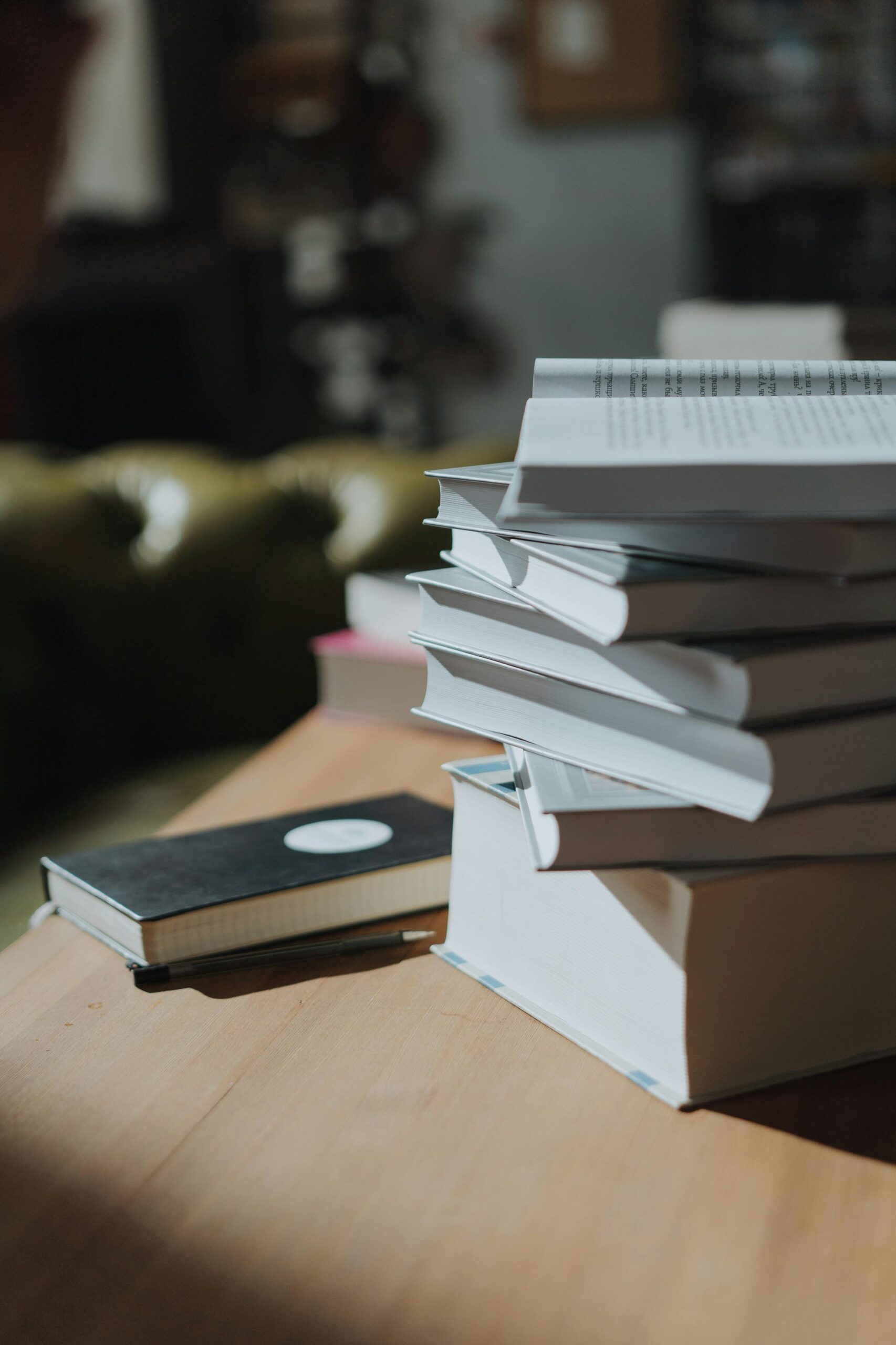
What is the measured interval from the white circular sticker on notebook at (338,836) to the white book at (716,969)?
15 cm

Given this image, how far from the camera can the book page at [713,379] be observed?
0.59 meters

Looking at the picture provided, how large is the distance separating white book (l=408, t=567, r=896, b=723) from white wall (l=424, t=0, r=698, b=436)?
3171mm

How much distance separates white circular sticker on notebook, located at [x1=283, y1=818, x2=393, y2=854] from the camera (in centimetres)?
70

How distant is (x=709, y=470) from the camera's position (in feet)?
1.51

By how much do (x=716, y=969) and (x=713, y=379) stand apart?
0.28 metres

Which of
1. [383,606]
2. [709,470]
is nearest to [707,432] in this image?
[709,470]

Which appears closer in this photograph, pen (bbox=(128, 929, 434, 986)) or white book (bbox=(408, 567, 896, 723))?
white book (bbox=(408, 567, 896, 723))

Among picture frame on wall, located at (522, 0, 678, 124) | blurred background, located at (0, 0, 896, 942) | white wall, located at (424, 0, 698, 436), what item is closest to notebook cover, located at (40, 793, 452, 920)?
blurred background, located at (0, 0, 896, 942)

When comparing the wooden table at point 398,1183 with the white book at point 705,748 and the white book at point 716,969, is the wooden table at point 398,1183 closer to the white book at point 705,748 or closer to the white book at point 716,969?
the white book at point 716,969

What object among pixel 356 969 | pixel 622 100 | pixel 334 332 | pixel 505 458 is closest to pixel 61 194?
pixel 334 332

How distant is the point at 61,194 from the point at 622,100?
5.23ft

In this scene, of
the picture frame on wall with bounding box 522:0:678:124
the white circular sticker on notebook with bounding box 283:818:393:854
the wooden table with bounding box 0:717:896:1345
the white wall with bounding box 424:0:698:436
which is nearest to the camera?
the wooden table with bounding box 0:717:896:1345

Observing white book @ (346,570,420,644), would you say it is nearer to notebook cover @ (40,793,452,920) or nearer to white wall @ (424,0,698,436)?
notebook cover @ (40,793,452,920)

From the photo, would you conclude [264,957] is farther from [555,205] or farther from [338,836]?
[555,205]
